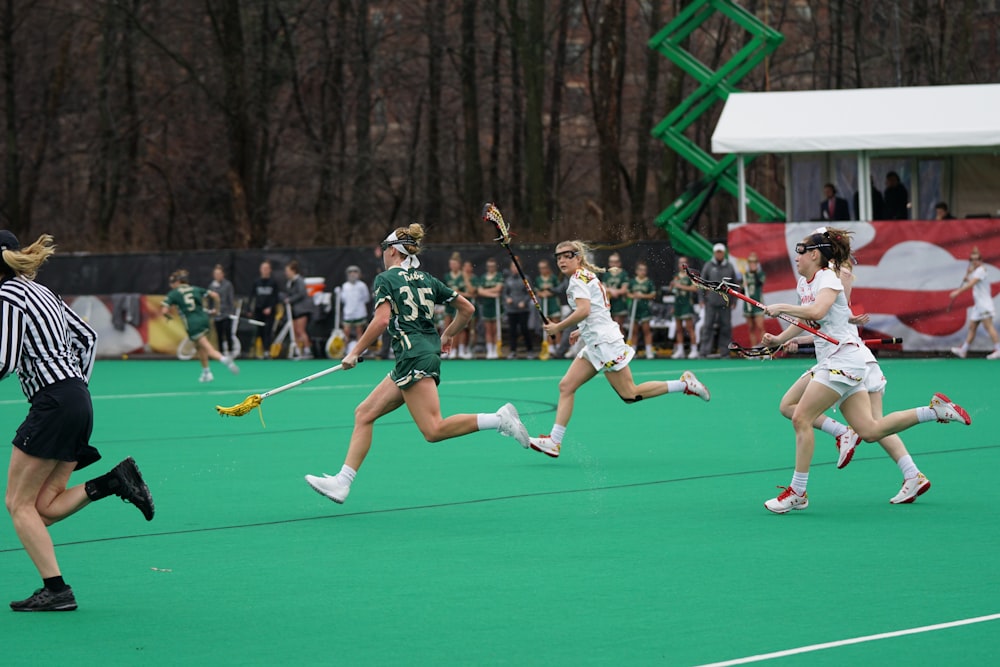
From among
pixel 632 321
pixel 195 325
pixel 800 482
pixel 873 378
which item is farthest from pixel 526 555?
pixel 632 321

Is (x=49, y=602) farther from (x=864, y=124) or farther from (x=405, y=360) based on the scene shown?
(x=864, y=124)

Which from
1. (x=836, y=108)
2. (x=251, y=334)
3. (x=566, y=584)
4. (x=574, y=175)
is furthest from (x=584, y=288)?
(x=574, y=175)

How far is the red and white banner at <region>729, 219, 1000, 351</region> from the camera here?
85.0ft

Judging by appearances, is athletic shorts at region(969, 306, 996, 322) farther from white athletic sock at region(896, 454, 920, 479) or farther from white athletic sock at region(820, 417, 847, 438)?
white athletic sock at region(896, 454, 920, 479)

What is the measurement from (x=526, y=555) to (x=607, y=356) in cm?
461

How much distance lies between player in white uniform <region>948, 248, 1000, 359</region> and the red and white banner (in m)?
0.25

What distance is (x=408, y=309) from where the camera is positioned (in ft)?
34.2

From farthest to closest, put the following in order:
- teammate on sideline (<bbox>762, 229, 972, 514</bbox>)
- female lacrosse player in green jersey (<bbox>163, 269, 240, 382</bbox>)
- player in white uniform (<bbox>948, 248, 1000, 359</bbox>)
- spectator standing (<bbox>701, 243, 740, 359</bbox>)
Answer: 1. spectator standing (<bbox>701, 243, 740, 359</bbox>)
2. player in white uniform (<bbox>948, 248, 1000, 359</bbox>)
3. female lacrosse player in green jersey (<bbox>163, 269, 240, 382</bbox>)
4. teammate on sideline (<bbox>762, 229, 972, 514</bbox>)

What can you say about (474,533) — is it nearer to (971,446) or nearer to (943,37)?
(971,446)

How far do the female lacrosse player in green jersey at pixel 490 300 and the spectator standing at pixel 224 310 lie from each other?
5.39 m

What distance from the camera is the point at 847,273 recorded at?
1066cm

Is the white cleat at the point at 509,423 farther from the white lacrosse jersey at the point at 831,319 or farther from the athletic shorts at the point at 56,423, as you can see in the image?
the athletic shorts at the point at 56,423

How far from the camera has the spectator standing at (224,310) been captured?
30656 mm

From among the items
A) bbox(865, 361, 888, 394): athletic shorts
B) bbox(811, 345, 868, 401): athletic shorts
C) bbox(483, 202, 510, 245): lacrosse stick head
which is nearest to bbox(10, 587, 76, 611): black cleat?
bbox(811, 345, 868, 401): athletic shorts
